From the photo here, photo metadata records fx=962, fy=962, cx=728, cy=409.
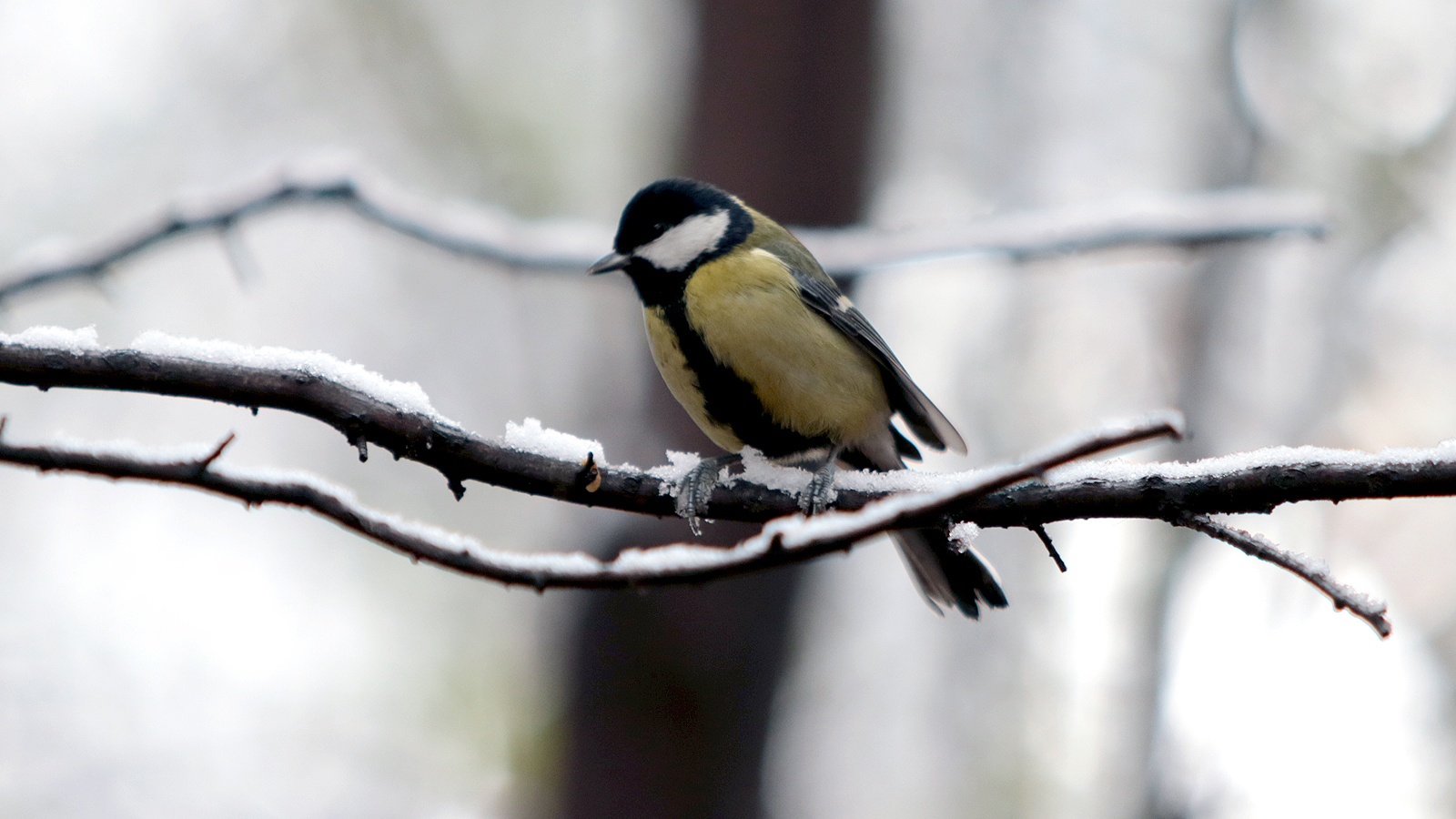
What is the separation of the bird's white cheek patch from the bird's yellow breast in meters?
0.12

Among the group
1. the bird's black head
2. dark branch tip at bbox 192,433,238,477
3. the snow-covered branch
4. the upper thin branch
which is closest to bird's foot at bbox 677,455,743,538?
the snow-covered branch

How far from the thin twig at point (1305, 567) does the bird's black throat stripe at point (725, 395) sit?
124 cm

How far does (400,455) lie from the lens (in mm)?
1437

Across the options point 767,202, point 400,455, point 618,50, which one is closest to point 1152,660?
point 767,202

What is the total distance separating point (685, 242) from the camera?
2781 mm

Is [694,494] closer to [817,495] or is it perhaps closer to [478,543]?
[817,495]

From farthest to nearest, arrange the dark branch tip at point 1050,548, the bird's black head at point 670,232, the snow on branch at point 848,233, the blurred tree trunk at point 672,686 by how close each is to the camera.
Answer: the blurred tree trunk at point 672,686
the snow on branch at point 848,233
the bird's black head at point 670,232
the dark branch tip at point 1050,548

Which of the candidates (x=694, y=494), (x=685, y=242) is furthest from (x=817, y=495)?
(x=685, y=242)

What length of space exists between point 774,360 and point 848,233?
61.4 inches

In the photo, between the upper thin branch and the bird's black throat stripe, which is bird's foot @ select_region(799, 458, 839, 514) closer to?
the upper thin branch

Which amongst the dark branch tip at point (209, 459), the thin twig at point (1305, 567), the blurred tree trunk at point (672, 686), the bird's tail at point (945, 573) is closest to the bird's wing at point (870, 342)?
the bird's tail at point (945, 573)

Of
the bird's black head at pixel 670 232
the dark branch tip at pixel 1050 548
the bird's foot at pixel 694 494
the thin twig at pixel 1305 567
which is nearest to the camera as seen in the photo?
the thin twig at pixel 1305 567

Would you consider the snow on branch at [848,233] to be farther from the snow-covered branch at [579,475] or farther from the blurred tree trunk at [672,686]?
the snow-covered branch at [579,475]

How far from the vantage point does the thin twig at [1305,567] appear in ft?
4.03
